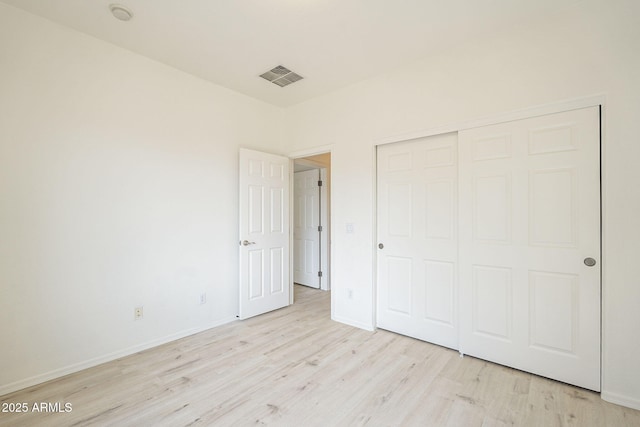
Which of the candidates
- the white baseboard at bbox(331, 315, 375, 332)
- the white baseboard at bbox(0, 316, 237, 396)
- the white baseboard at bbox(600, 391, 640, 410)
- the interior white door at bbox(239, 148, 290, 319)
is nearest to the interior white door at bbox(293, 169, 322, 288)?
the interior white door at bbox(239, 148, 290, 319)

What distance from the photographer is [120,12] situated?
209 cm


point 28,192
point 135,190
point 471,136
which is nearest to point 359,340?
point 471,136

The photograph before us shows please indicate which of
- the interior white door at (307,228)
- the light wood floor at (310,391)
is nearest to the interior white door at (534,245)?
the light wood floor at (310,391)

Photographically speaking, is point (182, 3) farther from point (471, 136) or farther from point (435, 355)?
point (435, 355)

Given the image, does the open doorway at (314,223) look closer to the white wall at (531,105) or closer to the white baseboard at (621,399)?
the white wall at (531,105)

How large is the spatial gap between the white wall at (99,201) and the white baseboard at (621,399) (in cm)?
339

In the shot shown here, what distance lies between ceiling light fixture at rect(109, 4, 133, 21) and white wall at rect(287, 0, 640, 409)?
83.7 inches

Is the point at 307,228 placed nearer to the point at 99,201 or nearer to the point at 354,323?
the point at 354,323

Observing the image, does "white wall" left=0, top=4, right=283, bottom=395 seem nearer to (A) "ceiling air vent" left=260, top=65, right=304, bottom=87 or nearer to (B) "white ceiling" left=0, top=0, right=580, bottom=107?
(B) "white ceiling" left=0, top=0, right=580, bottom=107

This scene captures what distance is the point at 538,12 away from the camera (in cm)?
207

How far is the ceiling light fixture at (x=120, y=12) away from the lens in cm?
204

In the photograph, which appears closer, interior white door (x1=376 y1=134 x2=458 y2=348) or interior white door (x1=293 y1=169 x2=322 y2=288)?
interior white door (x1=376 y1=134 x2=458 y2=348)

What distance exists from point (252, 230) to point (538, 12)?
3346 mm

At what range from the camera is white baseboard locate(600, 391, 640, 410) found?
5.89ft
